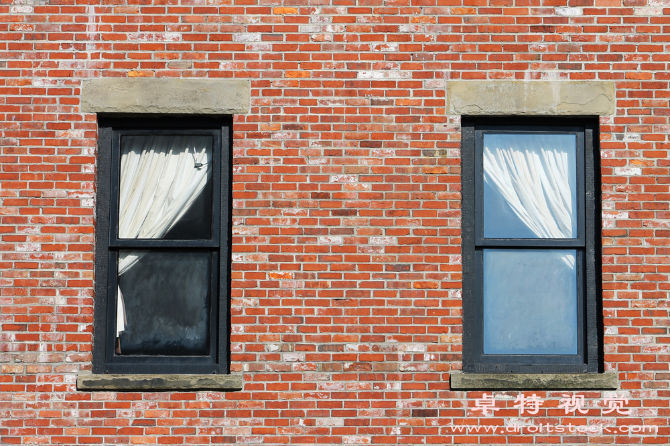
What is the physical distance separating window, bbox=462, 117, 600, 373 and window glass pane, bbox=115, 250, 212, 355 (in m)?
2.13

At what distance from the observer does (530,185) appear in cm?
559

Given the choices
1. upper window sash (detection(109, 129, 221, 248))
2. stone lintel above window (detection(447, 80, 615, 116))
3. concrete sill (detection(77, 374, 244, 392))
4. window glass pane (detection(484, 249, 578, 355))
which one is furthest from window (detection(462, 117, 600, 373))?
upper window sash (detection(109, 129, 221, 248))

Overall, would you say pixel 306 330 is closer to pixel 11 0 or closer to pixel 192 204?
pixel 192 204

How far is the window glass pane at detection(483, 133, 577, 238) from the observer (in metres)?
5.56

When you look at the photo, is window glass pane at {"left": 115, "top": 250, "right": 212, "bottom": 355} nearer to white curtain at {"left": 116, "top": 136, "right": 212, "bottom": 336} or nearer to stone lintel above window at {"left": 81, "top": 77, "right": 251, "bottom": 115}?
white curtain at {"left": 116, "top": 136, "right": 212, "bottom": 336}

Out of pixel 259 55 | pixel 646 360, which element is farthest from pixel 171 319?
pixel 646 360

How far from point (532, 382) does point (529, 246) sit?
1076mm

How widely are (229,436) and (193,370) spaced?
1.96 ft

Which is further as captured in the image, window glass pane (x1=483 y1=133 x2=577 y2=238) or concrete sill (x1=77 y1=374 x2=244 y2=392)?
window glass pane (x1=483 y1=133 x2=577 y2=238)

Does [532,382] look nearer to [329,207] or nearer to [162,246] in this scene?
[329,207]

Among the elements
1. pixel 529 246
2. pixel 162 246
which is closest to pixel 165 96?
pixel 162 246

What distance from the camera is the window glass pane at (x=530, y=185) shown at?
5559 mm

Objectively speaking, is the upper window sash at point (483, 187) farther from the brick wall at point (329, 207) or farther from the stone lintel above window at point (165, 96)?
the stone lintel above window at point (165, 96)

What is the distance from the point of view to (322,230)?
5391 mm
